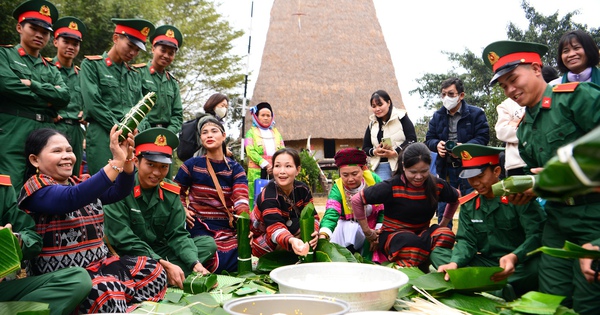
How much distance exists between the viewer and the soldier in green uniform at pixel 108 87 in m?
4.44

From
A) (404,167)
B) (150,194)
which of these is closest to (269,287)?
(150,194)

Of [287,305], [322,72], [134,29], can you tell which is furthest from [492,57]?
[322,72]

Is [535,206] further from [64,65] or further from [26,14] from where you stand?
[64,65]

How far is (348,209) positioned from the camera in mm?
4703

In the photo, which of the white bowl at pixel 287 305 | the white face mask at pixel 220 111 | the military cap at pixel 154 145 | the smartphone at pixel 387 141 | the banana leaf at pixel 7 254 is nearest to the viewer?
the white bowl at pixel 287 305

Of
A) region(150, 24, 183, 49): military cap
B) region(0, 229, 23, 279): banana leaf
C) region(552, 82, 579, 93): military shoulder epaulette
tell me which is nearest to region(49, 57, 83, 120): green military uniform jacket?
region(150, 24, 183, 49): military cap

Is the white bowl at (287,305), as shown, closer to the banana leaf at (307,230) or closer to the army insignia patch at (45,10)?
the banana leaf at (307,230)

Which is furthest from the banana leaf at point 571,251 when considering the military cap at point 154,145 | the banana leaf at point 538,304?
the military cap at point 154,145

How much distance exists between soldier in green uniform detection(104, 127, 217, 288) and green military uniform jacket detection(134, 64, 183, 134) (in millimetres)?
1089

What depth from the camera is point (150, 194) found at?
12.6 feet

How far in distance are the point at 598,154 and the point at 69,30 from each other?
5.55m

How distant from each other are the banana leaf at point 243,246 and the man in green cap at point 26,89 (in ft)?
5.87

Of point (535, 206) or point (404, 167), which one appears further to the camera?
point (404, 167)

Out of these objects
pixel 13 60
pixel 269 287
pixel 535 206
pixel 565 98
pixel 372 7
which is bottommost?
pixel 269 287
